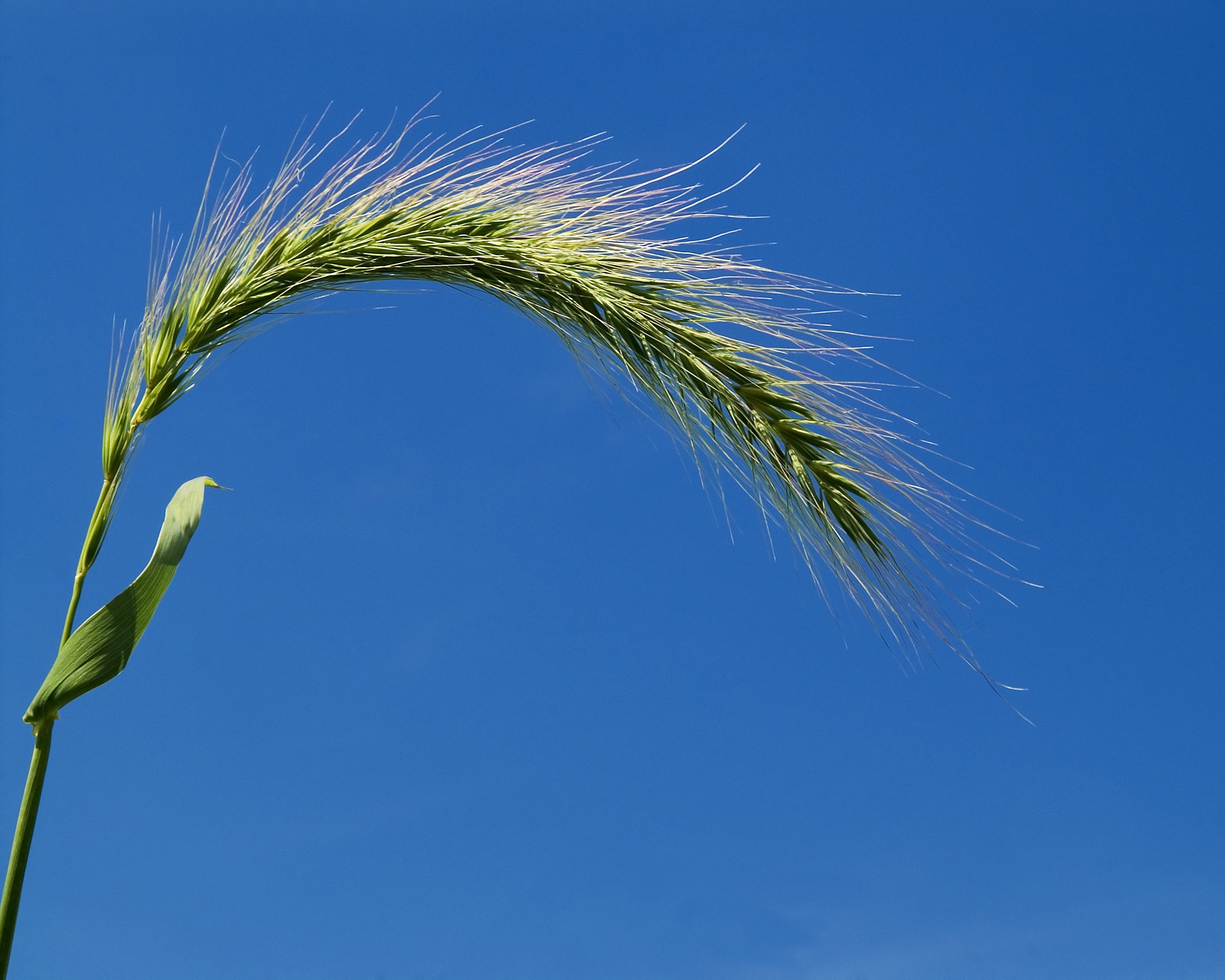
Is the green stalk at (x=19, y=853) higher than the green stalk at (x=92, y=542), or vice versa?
the green stalk at (x=92, y=542)

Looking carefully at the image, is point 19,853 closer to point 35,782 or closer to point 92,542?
point 35,782

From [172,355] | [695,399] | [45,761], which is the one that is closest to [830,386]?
[695,399]

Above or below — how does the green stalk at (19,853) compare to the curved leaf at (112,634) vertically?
below

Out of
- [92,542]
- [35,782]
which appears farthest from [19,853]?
[92,542]

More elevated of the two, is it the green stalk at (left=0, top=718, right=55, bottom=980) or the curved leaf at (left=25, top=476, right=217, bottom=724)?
the curved leaf at (left=25, top=476, right=217, bottom=724)

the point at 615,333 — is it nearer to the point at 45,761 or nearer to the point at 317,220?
the point at 317,220
